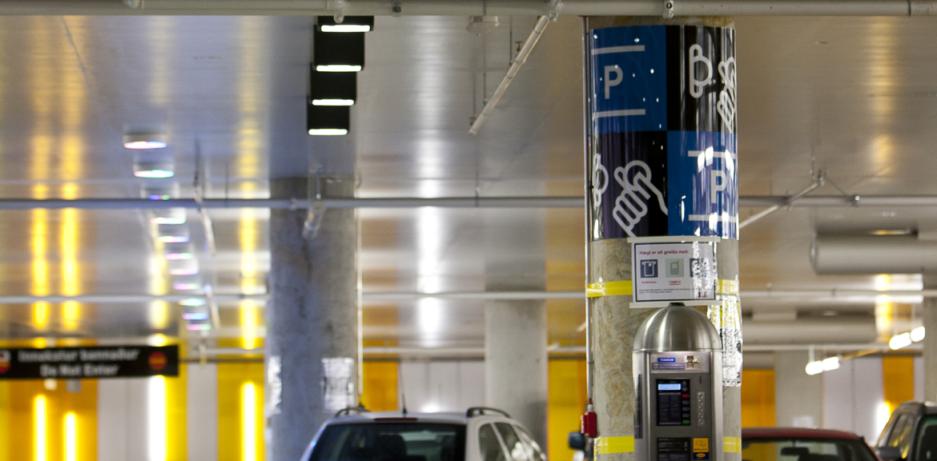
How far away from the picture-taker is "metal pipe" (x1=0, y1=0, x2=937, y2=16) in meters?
9.16

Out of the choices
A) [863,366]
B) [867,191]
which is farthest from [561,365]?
[867,191]

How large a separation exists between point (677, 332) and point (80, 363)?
830 inches

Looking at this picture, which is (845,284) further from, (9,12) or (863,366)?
(9,12)

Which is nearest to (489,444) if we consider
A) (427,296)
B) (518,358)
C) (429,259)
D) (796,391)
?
(429,259)

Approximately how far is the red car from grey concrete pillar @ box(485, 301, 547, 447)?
19479 millimetres

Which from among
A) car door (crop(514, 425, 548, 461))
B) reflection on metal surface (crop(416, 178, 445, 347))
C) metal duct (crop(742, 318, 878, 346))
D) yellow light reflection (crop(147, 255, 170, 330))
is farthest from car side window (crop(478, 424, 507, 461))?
metal duct (crop(742, 318, 878, 346))

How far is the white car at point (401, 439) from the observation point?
37.2ft

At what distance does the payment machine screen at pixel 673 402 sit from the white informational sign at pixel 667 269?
495 mm

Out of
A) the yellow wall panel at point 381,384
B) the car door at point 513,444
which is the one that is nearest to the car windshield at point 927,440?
the car door at point 513,444

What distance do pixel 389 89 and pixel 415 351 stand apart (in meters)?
33.1

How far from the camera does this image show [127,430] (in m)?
47.5

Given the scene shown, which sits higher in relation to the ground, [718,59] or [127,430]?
[718,59]

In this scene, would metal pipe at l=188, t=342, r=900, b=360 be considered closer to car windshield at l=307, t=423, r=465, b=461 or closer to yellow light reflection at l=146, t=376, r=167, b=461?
yellow light reflection at l=146, t=376, r=167, b=461

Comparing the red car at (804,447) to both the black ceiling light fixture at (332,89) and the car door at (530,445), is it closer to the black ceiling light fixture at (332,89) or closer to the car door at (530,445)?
the car door at (530,445)
